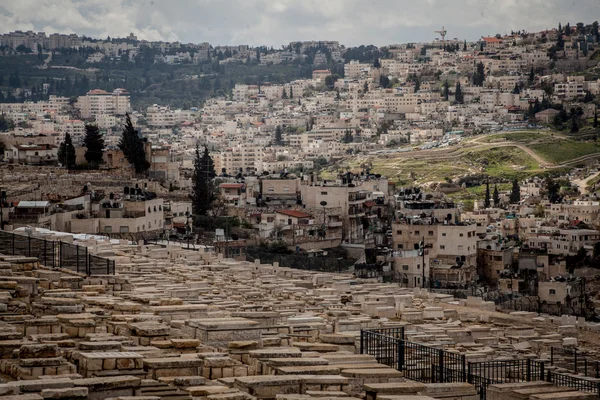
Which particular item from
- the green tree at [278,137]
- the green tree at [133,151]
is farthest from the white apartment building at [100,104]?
the green tree at [133,151]

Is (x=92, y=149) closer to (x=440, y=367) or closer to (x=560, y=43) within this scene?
(x=440, y=367)

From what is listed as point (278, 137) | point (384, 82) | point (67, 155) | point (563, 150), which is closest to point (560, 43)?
point (384, 82)

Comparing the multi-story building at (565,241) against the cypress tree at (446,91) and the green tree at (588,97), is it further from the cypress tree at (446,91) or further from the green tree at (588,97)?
the cypress tree at (446,91)

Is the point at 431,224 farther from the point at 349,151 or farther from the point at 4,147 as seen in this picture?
the point at 349,151

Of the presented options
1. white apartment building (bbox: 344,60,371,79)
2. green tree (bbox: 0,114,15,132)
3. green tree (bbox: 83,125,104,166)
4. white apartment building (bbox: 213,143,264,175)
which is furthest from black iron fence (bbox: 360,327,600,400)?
white apartment building (bbox: 344,60,371,79)

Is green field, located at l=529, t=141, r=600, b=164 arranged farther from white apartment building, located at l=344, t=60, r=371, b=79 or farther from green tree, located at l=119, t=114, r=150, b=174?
white apartment building, located at l=344, t=60, r=371, b=79

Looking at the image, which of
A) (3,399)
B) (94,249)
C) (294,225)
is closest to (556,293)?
(294,225)

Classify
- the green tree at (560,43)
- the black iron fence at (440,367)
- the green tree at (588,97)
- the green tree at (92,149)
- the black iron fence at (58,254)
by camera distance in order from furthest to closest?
the green tree at (560,43), the green tree at (588,97), the green tree at (92,149), the black iron fence at (58,254), the black iron fence at (440,367)

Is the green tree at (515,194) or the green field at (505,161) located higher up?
the green field at (505,161)
